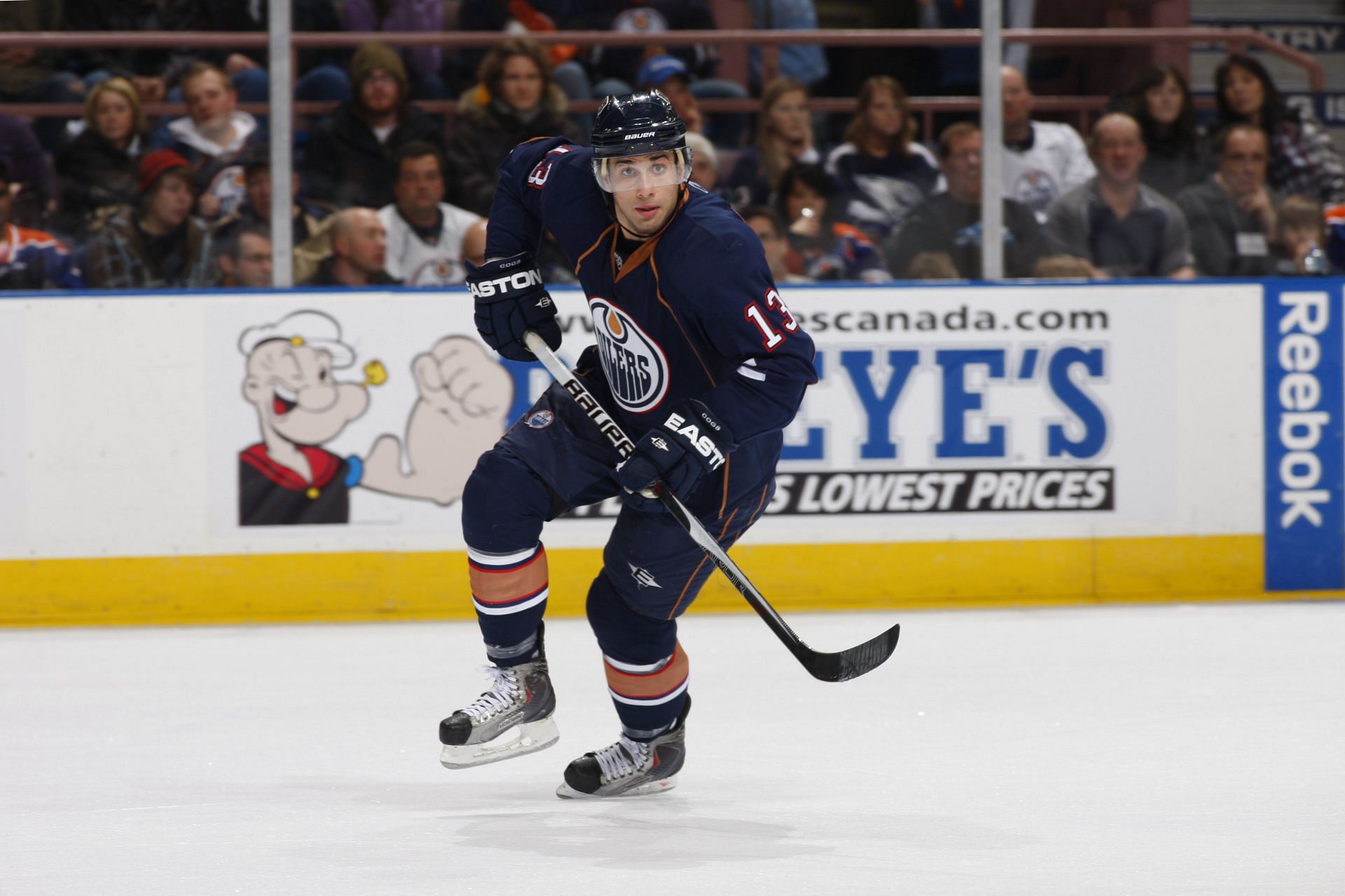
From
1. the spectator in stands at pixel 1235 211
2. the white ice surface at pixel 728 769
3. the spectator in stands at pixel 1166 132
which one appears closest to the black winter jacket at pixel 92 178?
the white ice surface at pixel 728 769

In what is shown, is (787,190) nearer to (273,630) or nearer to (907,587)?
(907,587)

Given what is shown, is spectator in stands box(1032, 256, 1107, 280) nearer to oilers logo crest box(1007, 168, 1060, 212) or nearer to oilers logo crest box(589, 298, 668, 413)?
oilers logo crest box(1007, 168, 1060, 212)

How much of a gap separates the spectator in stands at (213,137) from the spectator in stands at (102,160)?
12 centimetres

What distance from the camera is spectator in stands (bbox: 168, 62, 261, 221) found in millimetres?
4648

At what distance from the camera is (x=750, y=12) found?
198 inches

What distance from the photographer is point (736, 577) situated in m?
2.64

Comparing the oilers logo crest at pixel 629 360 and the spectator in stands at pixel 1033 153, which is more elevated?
the spectator in stands at pixel 1033 153

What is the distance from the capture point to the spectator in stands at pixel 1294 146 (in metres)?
4.98

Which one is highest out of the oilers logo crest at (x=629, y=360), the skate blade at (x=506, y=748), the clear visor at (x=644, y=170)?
the clear visor at (x=644, y=170)

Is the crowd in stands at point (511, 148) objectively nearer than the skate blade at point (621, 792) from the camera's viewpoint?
No

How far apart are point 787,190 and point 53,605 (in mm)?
2411

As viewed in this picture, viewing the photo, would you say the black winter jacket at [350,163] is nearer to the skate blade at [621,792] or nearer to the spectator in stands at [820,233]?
the spectator in stands at [820,233]

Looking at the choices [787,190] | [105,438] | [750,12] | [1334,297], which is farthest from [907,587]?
[105,438]

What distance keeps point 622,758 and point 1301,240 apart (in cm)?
314
